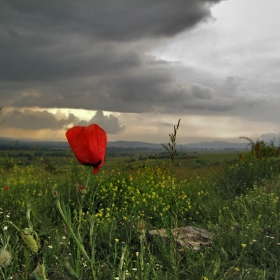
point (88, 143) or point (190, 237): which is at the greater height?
point (88, 143)

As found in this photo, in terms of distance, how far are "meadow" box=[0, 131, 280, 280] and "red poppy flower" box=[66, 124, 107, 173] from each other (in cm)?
16

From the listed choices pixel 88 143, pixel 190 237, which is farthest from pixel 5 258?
pixel 190 237

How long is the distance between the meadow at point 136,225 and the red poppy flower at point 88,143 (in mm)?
157

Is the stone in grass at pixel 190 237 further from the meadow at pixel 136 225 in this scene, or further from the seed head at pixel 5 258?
the seed head at pixel 5 258

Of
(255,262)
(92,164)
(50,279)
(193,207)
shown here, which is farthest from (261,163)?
(92,164)

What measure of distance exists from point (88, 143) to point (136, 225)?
91.3 inches

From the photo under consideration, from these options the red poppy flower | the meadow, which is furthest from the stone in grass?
the red poppy flower

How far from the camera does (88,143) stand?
77.9 inches

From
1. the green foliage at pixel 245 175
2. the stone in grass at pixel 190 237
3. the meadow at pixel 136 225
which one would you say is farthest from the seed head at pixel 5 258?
the green foliage at pixel 245 175

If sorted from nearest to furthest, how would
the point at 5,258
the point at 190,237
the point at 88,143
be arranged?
the point at 88,143
the point at 5,258
the point at 190,237

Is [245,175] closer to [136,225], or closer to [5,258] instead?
[136,225]

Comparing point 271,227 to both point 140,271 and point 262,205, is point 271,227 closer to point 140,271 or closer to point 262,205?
point 262,205

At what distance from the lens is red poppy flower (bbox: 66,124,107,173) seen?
1979 millimetres

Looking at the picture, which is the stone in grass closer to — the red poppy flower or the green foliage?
the red poppy flower
